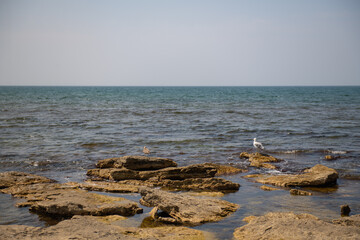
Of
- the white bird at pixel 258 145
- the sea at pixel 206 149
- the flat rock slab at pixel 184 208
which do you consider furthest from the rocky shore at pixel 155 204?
the white bird at pixel 258 145

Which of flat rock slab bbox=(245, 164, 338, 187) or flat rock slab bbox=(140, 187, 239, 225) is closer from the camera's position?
flat rock slab bbox=(140, 187, 239, 225)

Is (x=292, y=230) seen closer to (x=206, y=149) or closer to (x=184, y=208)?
(x=184, y=208)

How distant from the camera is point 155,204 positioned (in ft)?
26.3

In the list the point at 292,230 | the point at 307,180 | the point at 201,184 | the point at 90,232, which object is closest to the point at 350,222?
the point at 292,230

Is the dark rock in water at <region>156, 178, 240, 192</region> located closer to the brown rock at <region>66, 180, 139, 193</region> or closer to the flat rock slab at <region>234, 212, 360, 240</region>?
the brown rock at <region>66, 180, 139, 193</region>

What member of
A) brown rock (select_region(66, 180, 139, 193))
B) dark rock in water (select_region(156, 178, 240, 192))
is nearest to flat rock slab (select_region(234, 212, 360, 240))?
dark rock in water (select_region(156, 178, 240, 192))

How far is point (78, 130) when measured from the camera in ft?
75.5

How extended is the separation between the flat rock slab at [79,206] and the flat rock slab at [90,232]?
909 millimetres

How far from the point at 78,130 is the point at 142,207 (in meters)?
15.8

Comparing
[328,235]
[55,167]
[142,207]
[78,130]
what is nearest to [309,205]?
[328,235]

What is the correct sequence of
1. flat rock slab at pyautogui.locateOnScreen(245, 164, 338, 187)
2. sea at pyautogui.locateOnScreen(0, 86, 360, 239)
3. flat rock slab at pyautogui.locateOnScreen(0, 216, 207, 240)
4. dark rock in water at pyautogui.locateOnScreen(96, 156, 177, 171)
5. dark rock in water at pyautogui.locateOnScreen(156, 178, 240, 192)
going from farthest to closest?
dark rock in water at pyautogui.locateOnScreen(96, 156, 177, 171) → flat rock slab at pyautogui.locateOnScreen(245, 164, 338, 187) → dark rock in water at pyautogui.locateOnScreen(156, 178, 240, 192) → sea at pyautogui.locateOnScreen(0, 86, 360, 239) → flat rock slab at pyautogui.locateOnScreen(0, 216, 207, 240)

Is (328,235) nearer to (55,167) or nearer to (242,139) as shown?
(55,167)

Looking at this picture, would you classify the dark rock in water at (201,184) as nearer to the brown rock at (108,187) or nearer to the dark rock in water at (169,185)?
the dark rock in water at (169,185)

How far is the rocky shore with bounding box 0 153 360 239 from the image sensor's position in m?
6.24
